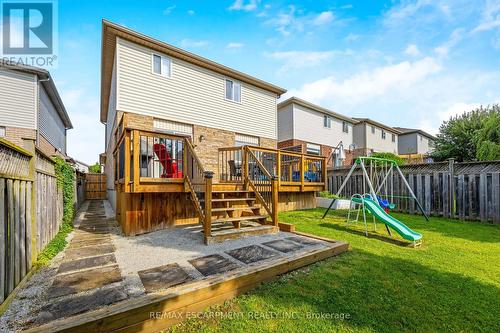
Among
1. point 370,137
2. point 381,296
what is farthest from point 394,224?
point 370,137

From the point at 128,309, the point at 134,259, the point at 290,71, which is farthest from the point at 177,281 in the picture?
the point at 290,71

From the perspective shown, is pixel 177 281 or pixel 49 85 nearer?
pixel 177 281

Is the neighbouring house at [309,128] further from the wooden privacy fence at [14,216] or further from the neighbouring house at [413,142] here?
the wooden privacy fence at [14,216]

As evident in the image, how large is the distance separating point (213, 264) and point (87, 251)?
2513 millimetres

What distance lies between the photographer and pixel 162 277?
2.85 metres

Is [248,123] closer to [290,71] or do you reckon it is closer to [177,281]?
[290,71]

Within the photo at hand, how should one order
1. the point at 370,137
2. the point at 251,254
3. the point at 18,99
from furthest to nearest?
1. the point at 370,137
2. the point at 18,99
3. the point at 251,254

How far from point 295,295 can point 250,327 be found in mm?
759

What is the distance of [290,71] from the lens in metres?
11.6

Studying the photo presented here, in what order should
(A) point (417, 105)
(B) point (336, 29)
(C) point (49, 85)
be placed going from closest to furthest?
1. (B) point (336, 29)
2. (C) point (49, 85)
3. (A) point (417, 105)

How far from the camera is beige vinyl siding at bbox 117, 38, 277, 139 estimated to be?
25.6ft

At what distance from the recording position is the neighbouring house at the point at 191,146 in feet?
17.0

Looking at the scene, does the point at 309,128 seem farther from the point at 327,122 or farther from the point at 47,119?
the point at 47,119

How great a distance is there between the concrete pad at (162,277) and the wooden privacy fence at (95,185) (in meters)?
15.5
